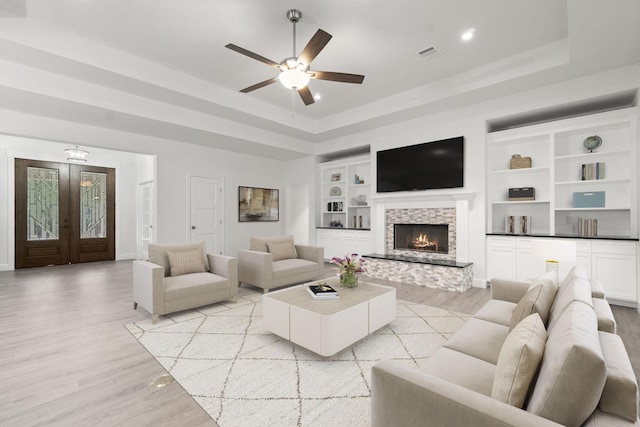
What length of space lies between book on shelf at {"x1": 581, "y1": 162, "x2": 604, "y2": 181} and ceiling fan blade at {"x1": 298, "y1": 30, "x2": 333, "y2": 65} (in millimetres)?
4083

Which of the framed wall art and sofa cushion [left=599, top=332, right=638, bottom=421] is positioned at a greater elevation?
the framed wall art

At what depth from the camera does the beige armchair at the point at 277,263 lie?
4.38 metres

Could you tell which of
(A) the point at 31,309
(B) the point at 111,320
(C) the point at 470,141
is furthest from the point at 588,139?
(A) the point at 31,309

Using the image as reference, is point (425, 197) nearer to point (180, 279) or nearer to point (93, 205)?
point (180, 279)

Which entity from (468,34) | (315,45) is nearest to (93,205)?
(315,45)

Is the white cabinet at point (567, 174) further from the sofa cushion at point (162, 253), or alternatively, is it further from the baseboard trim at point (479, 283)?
the sofa cushion at point (162, 253)

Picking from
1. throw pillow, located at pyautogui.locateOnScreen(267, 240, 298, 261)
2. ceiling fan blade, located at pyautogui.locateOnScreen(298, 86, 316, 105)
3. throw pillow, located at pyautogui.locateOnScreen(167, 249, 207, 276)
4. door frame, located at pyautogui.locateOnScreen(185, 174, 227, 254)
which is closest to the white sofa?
ceiling fan blade, located at pyautogui.locateOnScreen(298, 86, 316, 105)

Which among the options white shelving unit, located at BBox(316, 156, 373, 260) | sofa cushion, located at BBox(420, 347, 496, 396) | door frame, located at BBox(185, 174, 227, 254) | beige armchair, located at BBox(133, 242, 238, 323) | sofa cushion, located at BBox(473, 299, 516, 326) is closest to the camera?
sofa cushion, located at BBox(420, 347, 496, 396)

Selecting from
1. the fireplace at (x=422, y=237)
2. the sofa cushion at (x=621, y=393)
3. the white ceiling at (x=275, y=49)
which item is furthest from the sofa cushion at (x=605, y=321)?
the fireplace at (x=422, y=237)

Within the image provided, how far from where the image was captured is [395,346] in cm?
271

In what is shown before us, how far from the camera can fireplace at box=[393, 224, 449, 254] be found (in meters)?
5.37

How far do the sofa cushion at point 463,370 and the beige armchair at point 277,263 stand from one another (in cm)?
299

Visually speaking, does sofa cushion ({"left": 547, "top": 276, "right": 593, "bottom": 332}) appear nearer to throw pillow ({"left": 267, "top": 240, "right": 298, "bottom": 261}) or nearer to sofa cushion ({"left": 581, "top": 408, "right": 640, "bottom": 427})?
sofa cushion ({"left": 581, "top": 408, "right": 640, "bottom": 427})

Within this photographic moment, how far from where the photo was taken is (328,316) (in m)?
2.38
